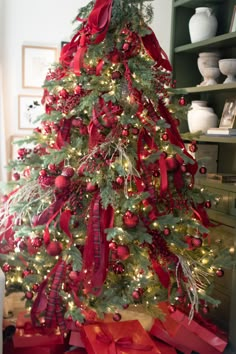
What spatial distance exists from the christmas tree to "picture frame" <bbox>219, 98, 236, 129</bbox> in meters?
0.74

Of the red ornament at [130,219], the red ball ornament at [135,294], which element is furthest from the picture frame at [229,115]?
the red ball ornament at [135,294]

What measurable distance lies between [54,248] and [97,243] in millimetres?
184

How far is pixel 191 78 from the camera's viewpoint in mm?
3023

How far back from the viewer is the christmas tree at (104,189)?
5.68 feet

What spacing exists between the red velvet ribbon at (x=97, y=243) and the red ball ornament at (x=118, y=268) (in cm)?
11

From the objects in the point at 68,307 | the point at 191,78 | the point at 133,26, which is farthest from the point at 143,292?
the point at 191,78

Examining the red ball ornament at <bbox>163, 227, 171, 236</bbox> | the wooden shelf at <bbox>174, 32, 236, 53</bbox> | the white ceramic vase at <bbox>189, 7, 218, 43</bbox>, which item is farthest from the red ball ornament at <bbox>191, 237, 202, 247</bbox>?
the white ceramic vase at <bbox>189, 7, 218, 43</bbox>

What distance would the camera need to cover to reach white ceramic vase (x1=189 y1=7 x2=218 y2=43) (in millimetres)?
2645

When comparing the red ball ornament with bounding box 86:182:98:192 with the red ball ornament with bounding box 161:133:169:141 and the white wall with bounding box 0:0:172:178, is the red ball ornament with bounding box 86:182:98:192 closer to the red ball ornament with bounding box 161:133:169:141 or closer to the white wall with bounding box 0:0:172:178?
the red ball ornament with bounding box 161:133:169:141

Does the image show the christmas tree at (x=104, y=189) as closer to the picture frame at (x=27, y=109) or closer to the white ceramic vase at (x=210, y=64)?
the white ceramic vase at (x=210, y=64)

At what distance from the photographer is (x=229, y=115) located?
8.53 feet

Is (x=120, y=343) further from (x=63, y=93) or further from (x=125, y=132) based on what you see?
→ (x=63, y=93)

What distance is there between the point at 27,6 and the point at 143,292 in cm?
217

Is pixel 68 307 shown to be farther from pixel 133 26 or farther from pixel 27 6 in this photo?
pixel 27 6
